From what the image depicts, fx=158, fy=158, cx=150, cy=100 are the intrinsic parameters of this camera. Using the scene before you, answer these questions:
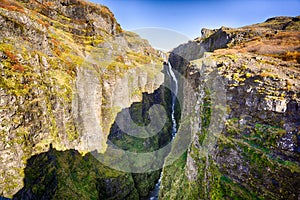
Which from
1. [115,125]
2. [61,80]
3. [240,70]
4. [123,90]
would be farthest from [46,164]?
[240,70]

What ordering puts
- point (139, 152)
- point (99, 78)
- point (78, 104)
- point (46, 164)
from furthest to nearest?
1. point (139, 152)
2. point (99, 78)
3. point (78, 104)
4. point (46, 164)

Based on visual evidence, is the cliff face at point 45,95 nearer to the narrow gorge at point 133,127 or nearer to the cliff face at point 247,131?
the narrow gorge at point 133,127

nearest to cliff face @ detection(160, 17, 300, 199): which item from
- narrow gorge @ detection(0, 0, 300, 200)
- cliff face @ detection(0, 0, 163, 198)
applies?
narrow gorge @ detection(0, 0, 300, 200)

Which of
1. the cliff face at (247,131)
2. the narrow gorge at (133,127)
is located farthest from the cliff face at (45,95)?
the cliff face at (247,131)

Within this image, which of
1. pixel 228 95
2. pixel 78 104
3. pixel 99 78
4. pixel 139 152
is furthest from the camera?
pixel 139 152

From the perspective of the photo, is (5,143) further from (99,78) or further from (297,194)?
(297,194)

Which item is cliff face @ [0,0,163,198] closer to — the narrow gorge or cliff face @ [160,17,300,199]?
the narrow gorge

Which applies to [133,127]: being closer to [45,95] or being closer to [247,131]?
[45,95]
